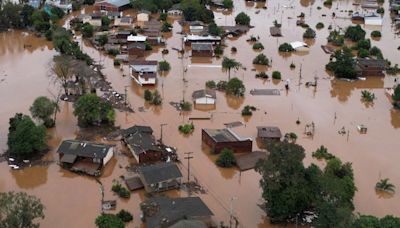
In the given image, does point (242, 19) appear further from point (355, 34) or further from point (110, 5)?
point (110, 5)

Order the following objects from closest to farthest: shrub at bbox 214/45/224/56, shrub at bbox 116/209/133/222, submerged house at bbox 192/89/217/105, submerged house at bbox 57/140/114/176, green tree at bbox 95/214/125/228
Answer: green tree at bbox 95/214/125/228
shrub at bbox 116/209/133/222
submerged house at bbox 57/140/114/176
submerged house at bbox 192/89/217/105
shrub at bbox 214/45/224/56

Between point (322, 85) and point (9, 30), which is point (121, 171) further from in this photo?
point (9, 30)

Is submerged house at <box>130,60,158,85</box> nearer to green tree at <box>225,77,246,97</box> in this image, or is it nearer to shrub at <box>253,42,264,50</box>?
green tree at <box>225,77,246,97</box>

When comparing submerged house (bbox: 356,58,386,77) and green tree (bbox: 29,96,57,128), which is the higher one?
submerged house (bbox: 356,58,386,77)

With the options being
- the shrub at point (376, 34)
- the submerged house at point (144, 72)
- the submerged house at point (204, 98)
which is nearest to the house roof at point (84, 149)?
the submerged house at point (204, 98)

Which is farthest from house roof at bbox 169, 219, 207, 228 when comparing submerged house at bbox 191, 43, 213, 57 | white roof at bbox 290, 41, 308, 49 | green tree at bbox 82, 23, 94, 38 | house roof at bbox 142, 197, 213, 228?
green tree at bbox 82, 23, 94, 38
